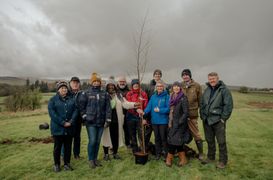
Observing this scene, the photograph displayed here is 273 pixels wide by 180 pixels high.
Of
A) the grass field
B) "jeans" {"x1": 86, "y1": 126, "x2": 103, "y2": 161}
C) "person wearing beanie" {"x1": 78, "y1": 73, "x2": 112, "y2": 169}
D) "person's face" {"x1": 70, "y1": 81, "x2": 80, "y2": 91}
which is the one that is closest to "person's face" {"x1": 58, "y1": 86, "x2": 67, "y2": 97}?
"person wearing beanie" {"x1": 78, "y1": 73, "x2": 112, "y2": 169}

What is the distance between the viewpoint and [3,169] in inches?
248

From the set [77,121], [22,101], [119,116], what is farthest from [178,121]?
[22,101]

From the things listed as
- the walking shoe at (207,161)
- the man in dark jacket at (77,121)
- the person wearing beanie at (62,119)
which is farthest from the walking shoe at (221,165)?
the man in dark jacket at (77,121)

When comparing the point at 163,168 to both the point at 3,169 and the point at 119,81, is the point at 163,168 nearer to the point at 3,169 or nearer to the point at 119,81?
the point at 119,81

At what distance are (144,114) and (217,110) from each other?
1.91 meters

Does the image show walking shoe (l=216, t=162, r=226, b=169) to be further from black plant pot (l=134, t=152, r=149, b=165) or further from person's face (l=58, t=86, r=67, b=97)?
person's face (l=58, t=86, r=67, b=97)

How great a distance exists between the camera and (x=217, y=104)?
18.5ft

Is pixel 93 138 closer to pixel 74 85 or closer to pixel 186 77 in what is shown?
pixel 74 85

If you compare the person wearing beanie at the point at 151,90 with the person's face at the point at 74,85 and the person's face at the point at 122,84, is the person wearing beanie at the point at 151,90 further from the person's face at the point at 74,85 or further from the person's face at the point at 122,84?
the person's face at the point at 74,85

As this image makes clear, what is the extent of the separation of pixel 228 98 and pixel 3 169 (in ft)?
20.1

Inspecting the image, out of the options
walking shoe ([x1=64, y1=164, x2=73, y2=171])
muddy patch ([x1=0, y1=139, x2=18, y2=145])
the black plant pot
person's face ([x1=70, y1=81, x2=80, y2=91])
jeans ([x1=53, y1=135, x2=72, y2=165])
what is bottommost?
muddy patch ([x1=0, y1=139, x2=18, y2=145])

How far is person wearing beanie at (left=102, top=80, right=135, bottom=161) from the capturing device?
21.5 feet

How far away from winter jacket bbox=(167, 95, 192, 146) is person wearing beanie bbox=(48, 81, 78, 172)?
249cm

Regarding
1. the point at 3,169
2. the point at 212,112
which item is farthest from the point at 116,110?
the point at 3,169
